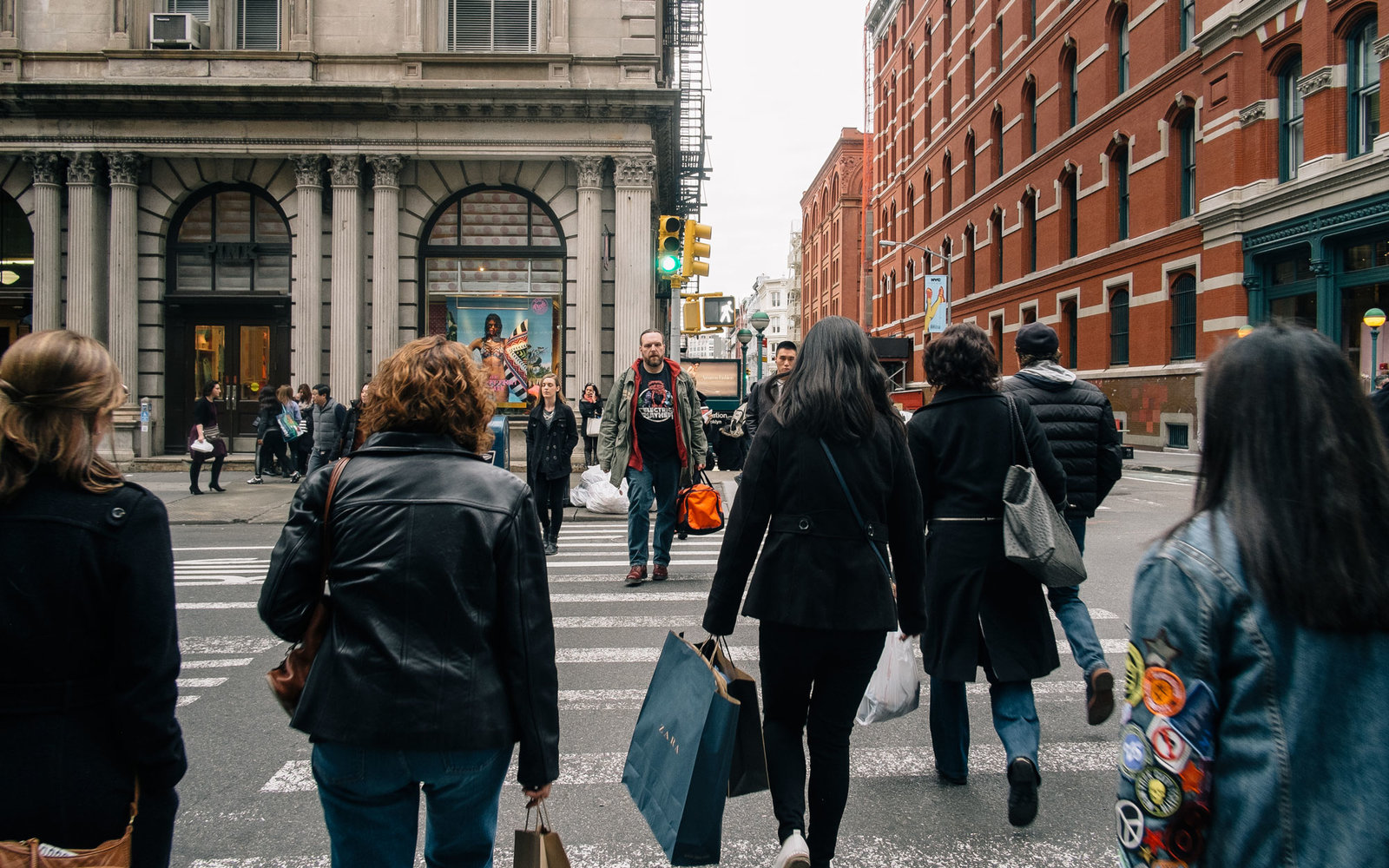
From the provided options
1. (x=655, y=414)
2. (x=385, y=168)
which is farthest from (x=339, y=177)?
(x=655, y=414)

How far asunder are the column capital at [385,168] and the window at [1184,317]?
22487 millimetres

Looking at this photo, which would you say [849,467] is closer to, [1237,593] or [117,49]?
[1237,593]

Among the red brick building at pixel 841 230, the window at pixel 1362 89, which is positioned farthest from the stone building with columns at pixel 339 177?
the red brick building at pixel 841 230

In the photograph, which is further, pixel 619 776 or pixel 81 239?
pixel 81 239

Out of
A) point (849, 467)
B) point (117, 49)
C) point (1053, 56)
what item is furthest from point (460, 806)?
point (1053, 56)

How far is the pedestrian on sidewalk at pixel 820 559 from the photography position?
3.19 m

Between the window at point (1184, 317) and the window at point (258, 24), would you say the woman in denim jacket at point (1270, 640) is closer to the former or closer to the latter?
the window at point (258, 24)

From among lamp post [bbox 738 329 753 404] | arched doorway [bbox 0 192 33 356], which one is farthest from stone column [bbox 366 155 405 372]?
lamp post [bbox 738 329 753 404]

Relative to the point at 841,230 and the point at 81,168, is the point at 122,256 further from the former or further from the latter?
the point at 841,230

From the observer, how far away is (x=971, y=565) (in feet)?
13.5

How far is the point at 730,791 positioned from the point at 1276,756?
202cm

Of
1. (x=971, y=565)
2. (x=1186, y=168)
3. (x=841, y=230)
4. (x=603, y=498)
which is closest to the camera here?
(x=971, y=565)

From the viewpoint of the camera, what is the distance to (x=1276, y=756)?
1546 mm

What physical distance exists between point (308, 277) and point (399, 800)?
20083 millimetres
